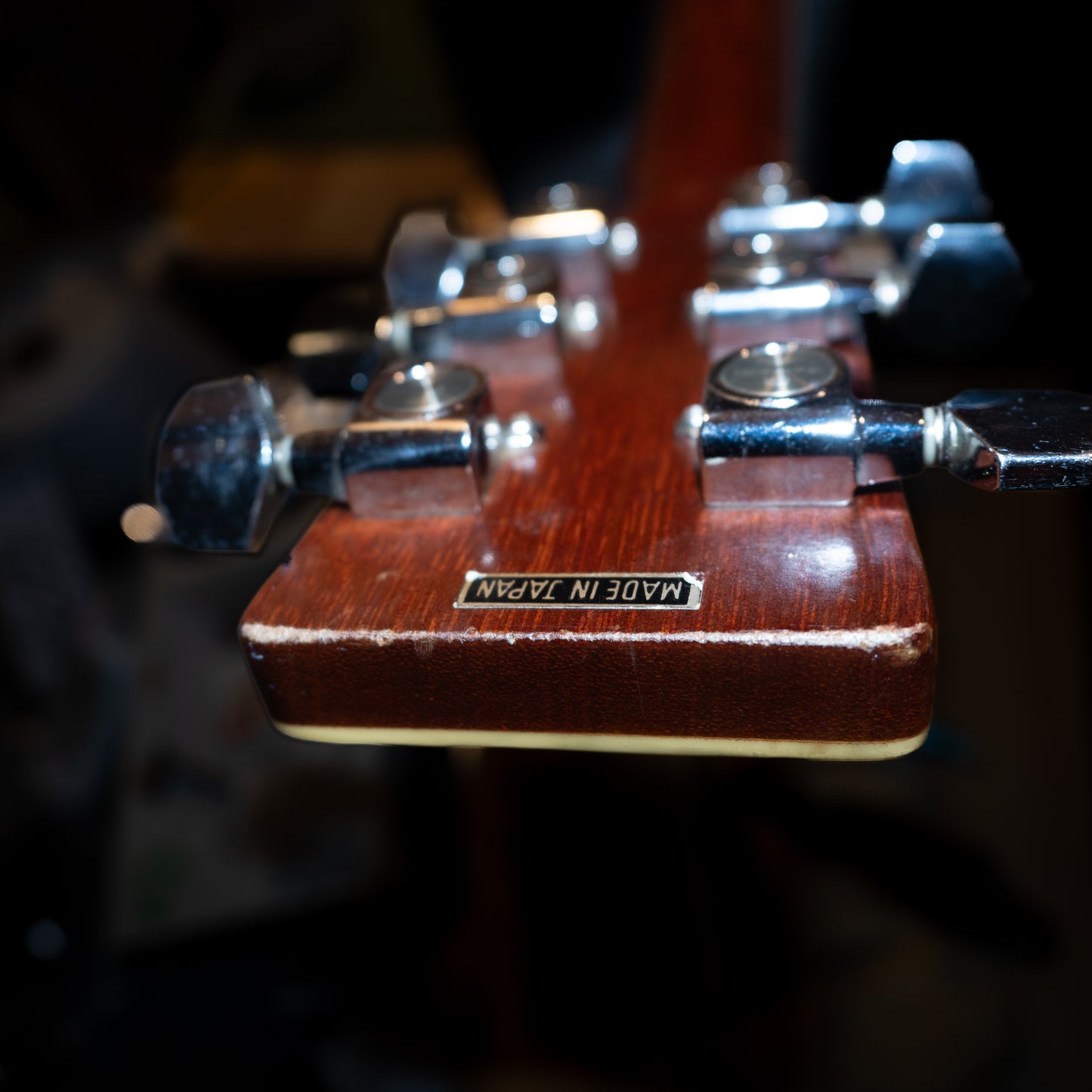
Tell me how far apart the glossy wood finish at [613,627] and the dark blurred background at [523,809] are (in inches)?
25.0

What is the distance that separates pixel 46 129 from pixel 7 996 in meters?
1.87

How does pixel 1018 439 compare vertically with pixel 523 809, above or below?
above

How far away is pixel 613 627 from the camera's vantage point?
532 millimetres

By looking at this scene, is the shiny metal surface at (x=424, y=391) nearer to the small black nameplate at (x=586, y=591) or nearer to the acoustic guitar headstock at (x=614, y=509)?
the acoustic guitar headstock at (x=614, y=509)

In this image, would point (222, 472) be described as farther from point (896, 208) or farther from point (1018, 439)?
point (896, 208)

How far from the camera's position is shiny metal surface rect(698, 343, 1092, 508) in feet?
1.80

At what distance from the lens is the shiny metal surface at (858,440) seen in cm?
55

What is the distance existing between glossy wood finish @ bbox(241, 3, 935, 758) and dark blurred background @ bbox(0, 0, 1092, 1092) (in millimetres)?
634

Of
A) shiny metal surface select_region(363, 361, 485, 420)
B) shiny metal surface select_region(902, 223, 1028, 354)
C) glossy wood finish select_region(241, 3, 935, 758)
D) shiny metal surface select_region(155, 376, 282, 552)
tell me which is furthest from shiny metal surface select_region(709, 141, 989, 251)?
shiny metal surface select_region(155, 376, 282, 552)

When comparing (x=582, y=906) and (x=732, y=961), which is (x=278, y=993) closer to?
(x=582, y=906)

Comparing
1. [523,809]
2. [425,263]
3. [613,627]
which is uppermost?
[425,263]

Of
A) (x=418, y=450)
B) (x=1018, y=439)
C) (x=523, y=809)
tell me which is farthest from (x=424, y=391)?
(x=523, y=809)

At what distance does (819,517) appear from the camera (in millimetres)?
589

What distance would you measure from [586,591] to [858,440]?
0.17 meters
